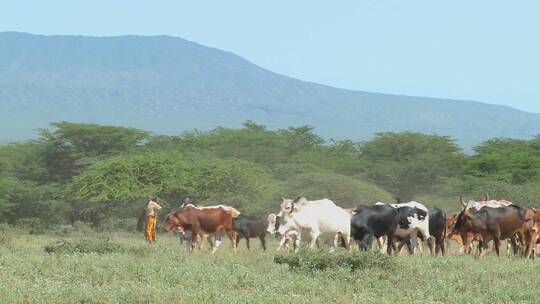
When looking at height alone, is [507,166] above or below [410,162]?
above

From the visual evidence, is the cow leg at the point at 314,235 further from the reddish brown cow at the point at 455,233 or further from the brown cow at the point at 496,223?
the reddish brown cow at the point at 455,233

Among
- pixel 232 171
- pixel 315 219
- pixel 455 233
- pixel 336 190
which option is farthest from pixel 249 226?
pixel 336 190

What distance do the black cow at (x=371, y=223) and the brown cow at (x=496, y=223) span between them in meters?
1.74

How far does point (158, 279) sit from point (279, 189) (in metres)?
31.8

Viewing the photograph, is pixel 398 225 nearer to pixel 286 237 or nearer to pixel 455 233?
pixel 455 233

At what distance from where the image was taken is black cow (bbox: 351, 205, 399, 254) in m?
21.6

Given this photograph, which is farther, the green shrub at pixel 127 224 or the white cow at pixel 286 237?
the green shrub at pixel 127 224

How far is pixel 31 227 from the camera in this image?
44.0 meters

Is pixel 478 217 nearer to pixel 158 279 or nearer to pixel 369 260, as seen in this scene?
pixel 369 260

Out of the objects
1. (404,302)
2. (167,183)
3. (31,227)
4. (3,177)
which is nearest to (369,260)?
(404,302)

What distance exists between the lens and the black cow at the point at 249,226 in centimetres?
2572

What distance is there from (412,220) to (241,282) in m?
8.99

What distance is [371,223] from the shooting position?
21.6 metres

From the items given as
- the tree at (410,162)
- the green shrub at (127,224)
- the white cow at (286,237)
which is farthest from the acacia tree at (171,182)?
the white cow at (286,237)
